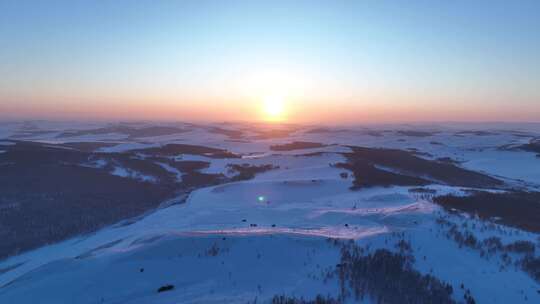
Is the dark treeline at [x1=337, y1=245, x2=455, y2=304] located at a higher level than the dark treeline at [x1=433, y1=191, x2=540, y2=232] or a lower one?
higher

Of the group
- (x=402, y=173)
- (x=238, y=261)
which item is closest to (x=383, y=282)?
(x=238, y=261)

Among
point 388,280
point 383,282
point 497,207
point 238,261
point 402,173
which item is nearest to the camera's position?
point 383,282

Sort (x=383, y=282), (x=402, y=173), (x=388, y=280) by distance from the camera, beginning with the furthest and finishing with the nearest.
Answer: (x=402, y=173), (x=388, y=280), (x=383, y=282)

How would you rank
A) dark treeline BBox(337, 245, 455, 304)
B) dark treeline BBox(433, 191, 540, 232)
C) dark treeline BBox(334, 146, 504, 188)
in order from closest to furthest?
dark treeline BBox(337, 245, 455, 304), dark treeline BBox(433, 191, 540, 232), dark treeline BBox(334, 146, 504, 188)

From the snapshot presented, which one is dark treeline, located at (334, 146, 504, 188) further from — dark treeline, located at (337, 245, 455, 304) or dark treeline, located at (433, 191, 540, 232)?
dark treeline, located at (337, 245, 455, 304)

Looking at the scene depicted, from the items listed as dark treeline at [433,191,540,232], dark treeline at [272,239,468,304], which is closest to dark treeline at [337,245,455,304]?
dark treeline at [272,239,468,304]

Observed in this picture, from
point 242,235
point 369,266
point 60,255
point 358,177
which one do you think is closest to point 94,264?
point 242,235

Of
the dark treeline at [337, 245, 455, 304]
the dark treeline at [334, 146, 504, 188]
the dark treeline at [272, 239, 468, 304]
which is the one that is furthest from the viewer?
the dark treeline at [334, 146, 504, 188]

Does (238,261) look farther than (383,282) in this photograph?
Yes

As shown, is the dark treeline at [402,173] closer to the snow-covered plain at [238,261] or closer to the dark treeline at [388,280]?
the snow-covered plain at [238,261]

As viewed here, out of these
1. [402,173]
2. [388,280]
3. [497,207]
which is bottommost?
[402,173]

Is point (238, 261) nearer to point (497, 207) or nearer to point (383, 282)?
point (383, 282)
